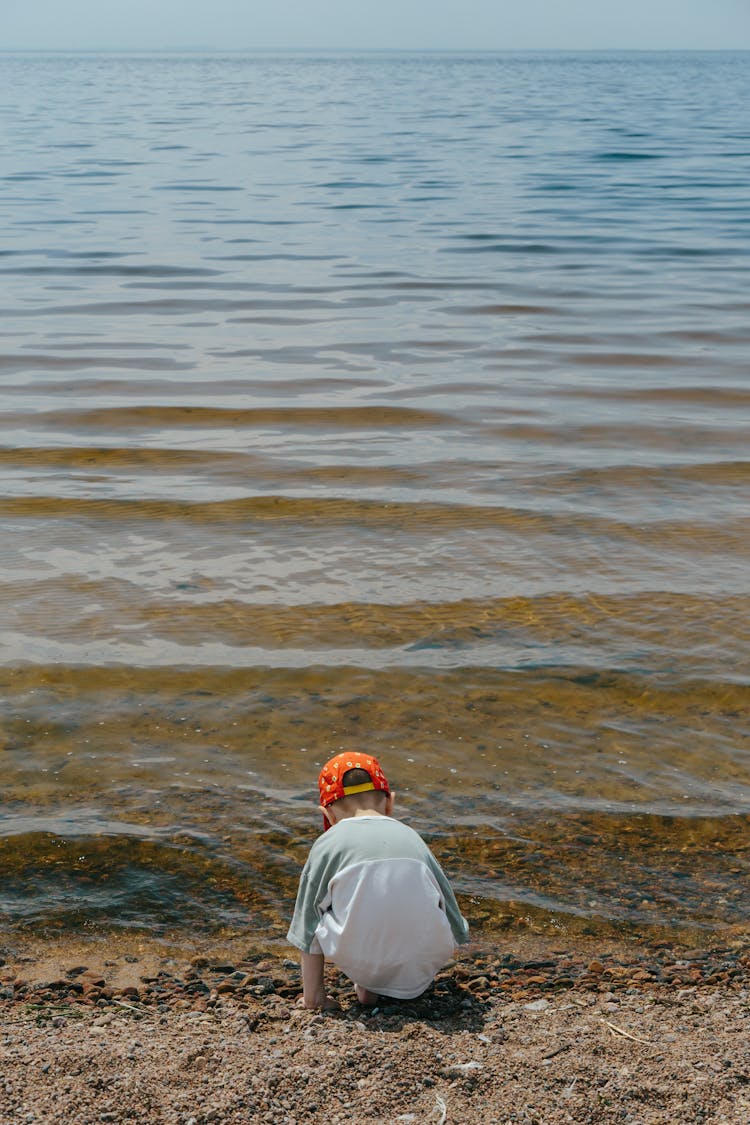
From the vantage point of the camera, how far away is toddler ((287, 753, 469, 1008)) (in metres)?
3.72

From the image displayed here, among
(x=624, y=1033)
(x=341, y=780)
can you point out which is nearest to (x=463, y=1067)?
(x=624, y=1033)

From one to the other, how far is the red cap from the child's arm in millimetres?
491

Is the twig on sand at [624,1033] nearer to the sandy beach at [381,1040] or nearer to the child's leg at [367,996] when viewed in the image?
the sandy beach at [381,1040]

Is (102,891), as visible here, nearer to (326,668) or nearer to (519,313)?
(326,668)

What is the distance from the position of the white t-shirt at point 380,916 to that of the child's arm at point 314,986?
0.03 meters

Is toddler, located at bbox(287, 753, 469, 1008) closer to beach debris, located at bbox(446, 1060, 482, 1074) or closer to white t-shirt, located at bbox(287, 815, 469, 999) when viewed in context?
white t-shirt, located at bbox(287, 815, 469, 999)

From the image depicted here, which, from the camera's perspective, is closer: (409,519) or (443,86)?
(409,519)

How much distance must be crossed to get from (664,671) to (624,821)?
1.43 meters

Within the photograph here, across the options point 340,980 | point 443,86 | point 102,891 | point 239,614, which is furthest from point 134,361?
point 443,86

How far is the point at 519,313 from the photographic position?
1538 centimetres

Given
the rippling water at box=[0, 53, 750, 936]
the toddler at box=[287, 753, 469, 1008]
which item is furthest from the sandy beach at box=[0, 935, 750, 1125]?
the rippling water at box=[0, 53, 750, 936]

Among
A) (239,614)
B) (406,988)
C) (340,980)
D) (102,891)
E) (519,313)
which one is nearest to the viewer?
(406,988)

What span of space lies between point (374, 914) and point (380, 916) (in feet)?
0.06

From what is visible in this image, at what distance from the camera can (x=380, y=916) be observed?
3.72 metres
